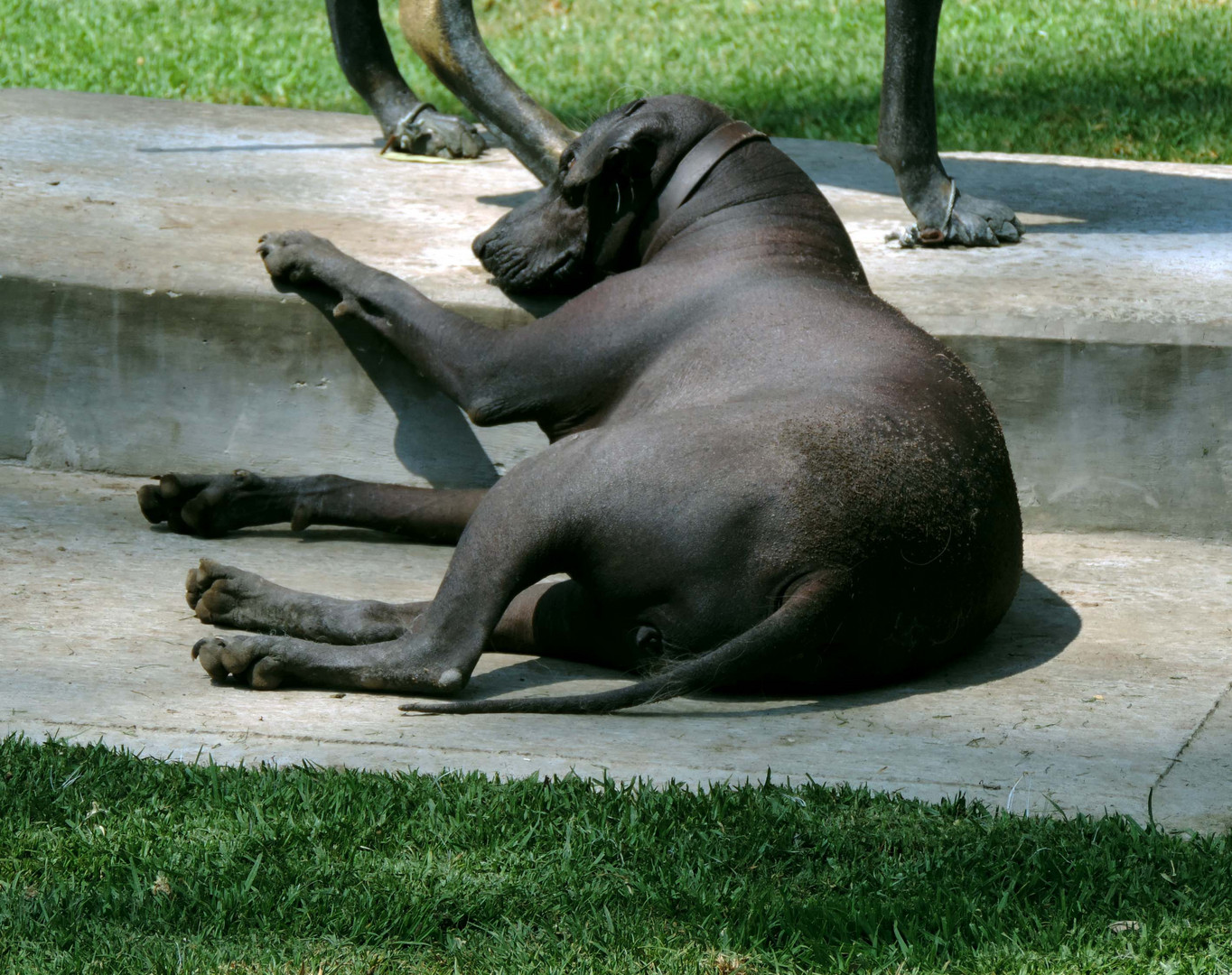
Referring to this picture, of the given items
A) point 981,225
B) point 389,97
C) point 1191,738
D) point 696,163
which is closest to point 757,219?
point 696,163

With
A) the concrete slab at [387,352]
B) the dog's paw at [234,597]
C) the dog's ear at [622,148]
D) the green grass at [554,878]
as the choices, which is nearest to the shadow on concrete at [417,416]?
the concrete slab at [387,352]

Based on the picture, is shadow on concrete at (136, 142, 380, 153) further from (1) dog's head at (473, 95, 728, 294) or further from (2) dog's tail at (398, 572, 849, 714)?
(2) dog's tail at (398, 572, 849, 714)

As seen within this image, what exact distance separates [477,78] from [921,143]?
153 cm

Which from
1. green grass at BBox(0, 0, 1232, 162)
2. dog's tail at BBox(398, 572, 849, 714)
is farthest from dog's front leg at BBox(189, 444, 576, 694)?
green grass at BBox(0, 0, 1232, 162)

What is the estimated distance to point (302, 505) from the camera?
498 cm

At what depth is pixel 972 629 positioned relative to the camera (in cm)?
404

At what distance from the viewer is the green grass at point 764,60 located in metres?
9.30

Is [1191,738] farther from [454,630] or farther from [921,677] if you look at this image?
[454,630]

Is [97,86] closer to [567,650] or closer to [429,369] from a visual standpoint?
[429,369]

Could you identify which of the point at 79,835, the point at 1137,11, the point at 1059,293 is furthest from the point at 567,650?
the point at 1137,11

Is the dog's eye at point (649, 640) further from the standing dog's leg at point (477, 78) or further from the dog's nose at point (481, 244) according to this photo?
the standing dog's leg at point (477, 78)

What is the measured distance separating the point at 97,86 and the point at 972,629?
7.50 m

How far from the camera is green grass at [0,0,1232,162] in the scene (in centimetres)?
930

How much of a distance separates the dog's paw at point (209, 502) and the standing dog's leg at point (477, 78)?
4.87 feet
